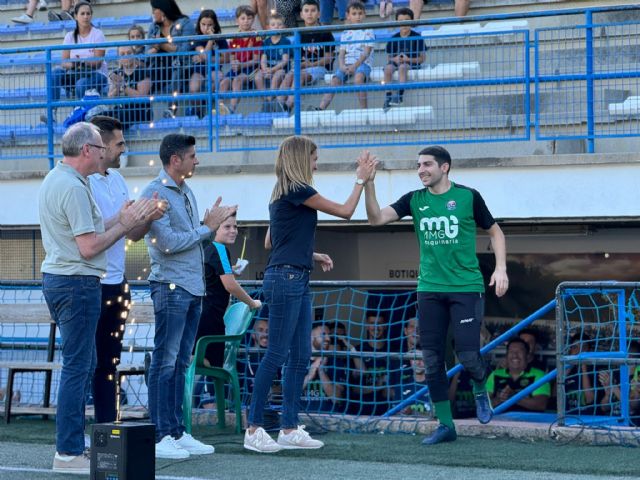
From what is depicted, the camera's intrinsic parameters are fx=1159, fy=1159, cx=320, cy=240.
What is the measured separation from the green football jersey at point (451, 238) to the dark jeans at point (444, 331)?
7cm

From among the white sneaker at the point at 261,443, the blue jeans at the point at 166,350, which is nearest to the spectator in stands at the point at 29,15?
the blue jeans at the point at 166,350

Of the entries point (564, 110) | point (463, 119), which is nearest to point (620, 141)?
point (564, 110)

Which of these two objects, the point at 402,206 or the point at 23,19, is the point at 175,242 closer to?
the point at 402,206

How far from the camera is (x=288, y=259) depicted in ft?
22.8

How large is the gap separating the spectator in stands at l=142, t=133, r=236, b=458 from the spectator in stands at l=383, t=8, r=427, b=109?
429 cm

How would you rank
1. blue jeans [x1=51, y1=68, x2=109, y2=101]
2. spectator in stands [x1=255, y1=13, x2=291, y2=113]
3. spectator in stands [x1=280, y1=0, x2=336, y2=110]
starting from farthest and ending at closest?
blue jeans [x1=51, y1=68, x2=109, y2=101] < spectator in stands [x1=255, y1=13, x2=291, y2=113] < spectator in stands [x1=280, y1=0, x2=336, y2=110]

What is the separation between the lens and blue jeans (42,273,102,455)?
612 centimetres

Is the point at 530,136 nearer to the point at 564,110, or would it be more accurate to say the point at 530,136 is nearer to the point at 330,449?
the point at 564,110

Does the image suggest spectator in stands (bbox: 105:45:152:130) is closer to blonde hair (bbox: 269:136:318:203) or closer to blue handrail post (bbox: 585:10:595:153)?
blue handrail post (bbox: 585:10:595:153)

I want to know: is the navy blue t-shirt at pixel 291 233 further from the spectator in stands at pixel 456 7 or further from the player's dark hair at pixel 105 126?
the spectator in stands at pixel 456 7

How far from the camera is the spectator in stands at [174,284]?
21.9ft

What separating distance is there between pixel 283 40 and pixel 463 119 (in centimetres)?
230

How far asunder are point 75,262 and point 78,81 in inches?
250

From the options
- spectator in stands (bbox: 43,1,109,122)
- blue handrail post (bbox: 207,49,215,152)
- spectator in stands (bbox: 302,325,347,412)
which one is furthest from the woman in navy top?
spectator in stands (bbox: 43,1,109,122)
